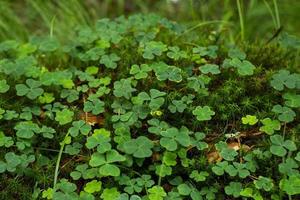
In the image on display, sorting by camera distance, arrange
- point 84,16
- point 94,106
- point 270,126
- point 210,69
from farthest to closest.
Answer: point 84,16 < point 210,69 < point 94,106 < point 270,126

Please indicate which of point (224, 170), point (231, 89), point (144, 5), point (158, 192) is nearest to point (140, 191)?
point (158, 192)

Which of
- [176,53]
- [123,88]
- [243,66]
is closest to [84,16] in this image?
[176,53]

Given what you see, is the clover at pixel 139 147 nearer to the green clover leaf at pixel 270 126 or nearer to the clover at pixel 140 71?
the clover at pixel 140 71

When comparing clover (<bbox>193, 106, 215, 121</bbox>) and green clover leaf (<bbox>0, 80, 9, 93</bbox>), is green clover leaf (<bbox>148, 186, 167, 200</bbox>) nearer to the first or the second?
clover (<bbox>193, 106, 215, 121</bbox>)

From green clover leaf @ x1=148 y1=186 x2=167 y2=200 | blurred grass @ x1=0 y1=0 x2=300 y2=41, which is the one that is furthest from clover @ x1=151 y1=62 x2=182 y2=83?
blurred grass @ x1=0 y1=0 x2=300 y2=41

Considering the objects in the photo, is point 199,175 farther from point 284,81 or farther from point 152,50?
point 152,50

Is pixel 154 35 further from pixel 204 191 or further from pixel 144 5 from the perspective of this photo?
pixel 144 5

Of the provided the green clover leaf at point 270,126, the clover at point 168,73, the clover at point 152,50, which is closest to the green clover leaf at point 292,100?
the green clover leaf at point 270,126
